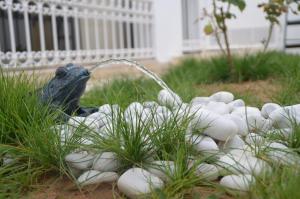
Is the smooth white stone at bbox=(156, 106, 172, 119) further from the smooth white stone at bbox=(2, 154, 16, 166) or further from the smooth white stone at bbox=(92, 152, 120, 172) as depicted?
the smooth white stone at bbox=(2, 154, 16, 166)

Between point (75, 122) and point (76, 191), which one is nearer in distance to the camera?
point (76, 191)

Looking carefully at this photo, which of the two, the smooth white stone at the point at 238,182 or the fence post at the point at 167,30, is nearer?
the smooth white stone at the point at 238,182

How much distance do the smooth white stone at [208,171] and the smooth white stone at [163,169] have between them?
8 centimetres

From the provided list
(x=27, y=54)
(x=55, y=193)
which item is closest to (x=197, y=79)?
(x=27, y=54)

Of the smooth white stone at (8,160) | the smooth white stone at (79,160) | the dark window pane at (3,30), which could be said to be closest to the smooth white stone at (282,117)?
the smooth white stone at (79,160)

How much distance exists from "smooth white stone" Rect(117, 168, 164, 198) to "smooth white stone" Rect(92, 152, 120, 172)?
111 millimetres

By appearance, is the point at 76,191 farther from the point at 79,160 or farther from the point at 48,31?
the point at 48,31

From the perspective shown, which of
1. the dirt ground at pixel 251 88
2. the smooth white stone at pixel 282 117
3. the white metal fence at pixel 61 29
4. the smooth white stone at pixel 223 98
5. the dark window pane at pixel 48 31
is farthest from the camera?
the dark window pane at pixel 48 31

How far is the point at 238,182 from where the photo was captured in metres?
1.06

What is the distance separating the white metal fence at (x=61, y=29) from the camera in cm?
376

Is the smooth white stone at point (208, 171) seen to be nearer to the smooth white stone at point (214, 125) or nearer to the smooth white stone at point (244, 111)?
the smooth white stone at point (214, 125)

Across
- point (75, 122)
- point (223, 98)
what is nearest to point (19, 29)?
point (223, 98)

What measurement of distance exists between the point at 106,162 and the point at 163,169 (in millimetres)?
206

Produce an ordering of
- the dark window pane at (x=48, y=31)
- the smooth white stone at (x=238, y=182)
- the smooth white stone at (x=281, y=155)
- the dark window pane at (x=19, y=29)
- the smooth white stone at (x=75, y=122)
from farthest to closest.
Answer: the dark window pane at (x=48, y=31), the dark window pane at (x=19, y=29), the smooth white stone at (x=75, y=122), the smooth white stone at (x=281, y=155), the smooth white stone at (x=238, y=182)
